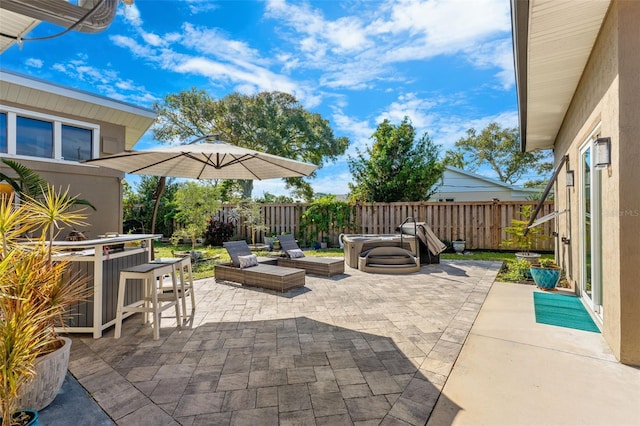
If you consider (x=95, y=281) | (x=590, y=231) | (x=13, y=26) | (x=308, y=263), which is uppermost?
(x=13, y=26)

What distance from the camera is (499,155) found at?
79.7ft

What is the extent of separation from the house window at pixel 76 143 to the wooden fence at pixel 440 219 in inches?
253

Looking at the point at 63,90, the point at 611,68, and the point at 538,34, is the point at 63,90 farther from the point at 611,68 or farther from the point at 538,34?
the point at 611,68

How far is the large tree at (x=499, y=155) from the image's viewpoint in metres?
23.4

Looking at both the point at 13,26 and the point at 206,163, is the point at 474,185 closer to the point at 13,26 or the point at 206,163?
the point at 206,163

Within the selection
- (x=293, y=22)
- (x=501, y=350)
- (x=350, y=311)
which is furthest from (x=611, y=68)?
(x=293, y=22)

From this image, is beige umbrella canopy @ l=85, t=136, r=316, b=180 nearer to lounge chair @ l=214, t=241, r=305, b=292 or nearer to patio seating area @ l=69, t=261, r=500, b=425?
lounge chair @ l=214, t=241, r=305, b=292

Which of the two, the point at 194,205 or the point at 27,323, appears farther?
the point at 194,205

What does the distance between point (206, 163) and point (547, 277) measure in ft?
20.3

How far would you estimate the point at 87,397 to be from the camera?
2.32 metres

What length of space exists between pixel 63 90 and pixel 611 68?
31.7 feet

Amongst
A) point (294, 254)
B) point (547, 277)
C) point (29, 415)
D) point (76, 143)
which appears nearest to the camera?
point (29, 415)

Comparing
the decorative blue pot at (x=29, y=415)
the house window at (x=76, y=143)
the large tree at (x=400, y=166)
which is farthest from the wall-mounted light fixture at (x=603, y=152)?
the house window at (x=76, y=143)

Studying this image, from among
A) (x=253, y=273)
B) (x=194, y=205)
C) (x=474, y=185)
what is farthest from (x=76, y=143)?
(x=474, y=185)
